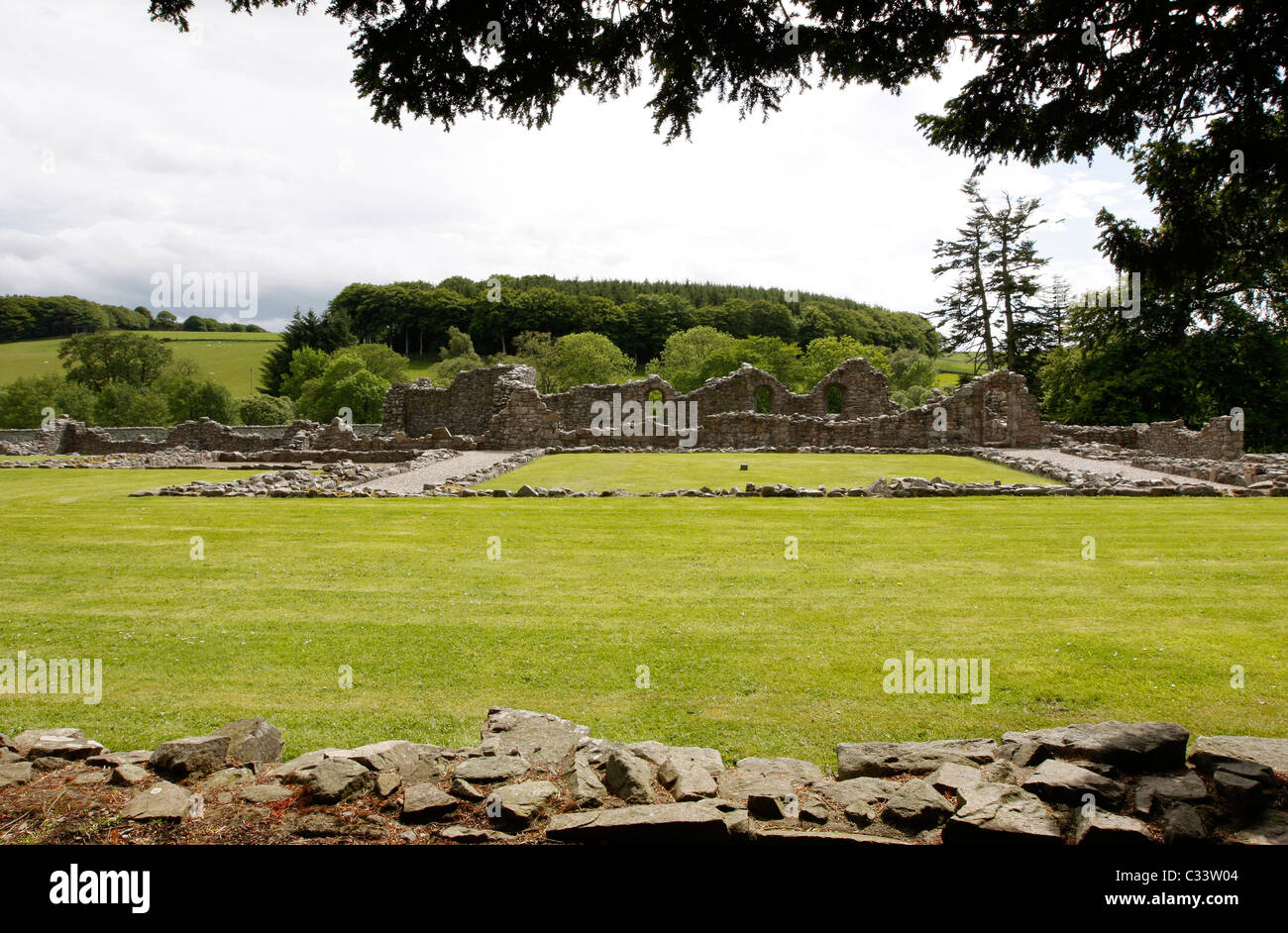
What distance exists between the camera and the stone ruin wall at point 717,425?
3369 centimetres

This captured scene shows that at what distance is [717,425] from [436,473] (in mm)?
16287

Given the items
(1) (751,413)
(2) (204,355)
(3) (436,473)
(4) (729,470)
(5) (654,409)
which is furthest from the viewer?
(2) (204,355)

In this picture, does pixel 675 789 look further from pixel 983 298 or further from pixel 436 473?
pixel 983 298

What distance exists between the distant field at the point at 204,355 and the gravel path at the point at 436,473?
200 ft

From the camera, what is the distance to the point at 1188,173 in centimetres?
620

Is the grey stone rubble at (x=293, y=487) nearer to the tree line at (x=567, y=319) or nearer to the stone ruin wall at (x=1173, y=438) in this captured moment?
the stone ruin wall at (x=1173, y=438)

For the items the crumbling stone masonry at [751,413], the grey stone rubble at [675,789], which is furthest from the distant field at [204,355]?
the grey stone rubble at [675,789]

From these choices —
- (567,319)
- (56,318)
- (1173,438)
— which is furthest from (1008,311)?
(56,318)

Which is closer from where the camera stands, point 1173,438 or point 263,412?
point 1173,438

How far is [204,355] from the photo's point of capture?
3986 inches

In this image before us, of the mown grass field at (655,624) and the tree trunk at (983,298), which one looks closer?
the mown grass field at (655,624)

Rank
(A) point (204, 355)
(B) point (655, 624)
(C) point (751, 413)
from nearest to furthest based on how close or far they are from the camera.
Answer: (B) point (655, 624)
(C) point (751, 413)
(A) point (204, 355)
